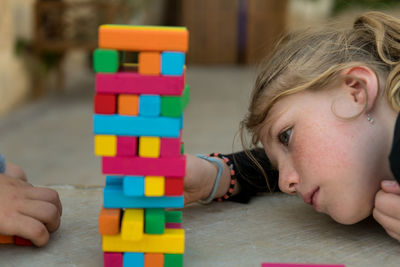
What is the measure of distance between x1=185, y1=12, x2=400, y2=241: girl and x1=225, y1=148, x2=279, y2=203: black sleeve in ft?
0.68

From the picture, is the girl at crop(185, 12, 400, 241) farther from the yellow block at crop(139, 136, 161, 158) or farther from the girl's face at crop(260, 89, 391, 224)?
the yellow block at crop(139, 136, 161, 158)

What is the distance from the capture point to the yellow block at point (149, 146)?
3.07ft

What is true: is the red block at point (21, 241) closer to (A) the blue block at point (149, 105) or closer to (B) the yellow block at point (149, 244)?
(B) the yellow block at point (149, 244)

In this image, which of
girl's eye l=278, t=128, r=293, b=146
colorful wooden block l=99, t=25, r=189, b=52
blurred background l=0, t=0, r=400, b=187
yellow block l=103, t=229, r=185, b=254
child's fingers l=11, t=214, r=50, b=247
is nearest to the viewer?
colorful wooden block l=99, t=25, r=189, b=52

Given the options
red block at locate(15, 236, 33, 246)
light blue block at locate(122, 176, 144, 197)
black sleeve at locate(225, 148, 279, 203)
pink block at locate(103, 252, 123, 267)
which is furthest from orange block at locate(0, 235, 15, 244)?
black sleeve at locate(225, 148, 279, 203)

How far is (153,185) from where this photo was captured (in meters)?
0.95

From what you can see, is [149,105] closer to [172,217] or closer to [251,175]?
[172,217]

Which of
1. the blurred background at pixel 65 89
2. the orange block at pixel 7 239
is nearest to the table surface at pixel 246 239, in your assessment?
the orange block at pixel 7 239

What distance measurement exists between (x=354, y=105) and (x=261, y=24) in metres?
7.83

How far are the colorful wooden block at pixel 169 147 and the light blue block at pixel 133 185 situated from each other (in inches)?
2.4

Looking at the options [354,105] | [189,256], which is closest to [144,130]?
[189,256]

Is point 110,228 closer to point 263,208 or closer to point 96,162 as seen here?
point 263,208

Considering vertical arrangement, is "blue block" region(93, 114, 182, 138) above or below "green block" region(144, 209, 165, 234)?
above

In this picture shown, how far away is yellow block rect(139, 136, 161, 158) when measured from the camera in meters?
0.94
